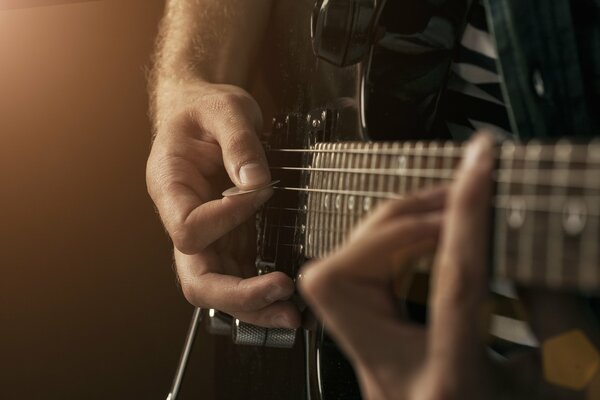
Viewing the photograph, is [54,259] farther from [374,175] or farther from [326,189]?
[374,175]

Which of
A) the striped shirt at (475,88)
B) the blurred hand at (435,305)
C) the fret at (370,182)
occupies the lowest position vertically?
the blurred hand at (435,305)

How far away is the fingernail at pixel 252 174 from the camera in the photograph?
0.78 metres

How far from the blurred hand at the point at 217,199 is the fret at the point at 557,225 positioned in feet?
1.35

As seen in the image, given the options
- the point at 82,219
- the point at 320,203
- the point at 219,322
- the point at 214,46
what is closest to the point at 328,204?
the point at 320,203

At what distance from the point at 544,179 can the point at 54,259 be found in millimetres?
1366

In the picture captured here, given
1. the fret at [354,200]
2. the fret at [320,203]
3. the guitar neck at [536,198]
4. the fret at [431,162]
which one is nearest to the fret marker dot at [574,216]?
the guitar neck at [536,198]

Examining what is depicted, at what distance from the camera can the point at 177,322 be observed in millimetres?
1595

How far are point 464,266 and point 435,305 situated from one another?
32mm

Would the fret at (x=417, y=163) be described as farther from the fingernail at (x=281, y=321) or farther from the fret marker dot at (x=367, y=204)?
the fingernail at (x=281, y=321)

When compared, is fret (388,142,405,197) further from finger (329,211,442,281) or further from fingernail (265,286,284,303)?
fingernail (265,286,284,303)

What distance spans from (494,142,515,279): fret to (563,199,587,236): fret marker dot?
0.04m

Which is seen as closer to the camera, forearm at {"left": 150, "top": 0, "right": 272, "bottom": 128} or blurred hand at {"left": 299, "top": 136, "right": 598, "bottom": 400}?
blurred hand at {"left": 299, "top": 136, "right": 598, "bottom": 400}

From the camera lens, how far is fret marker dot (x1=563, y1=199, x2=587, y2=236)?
39 cm

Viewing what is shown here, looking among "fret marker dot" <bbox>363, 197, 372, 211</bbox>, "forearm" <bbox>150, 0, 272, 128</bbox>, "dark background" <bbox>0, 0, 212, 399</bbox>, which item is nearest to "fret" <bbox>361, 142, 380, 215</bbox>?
"fret marker dot" <bbox>363, 197, 372, 211</bbox>
